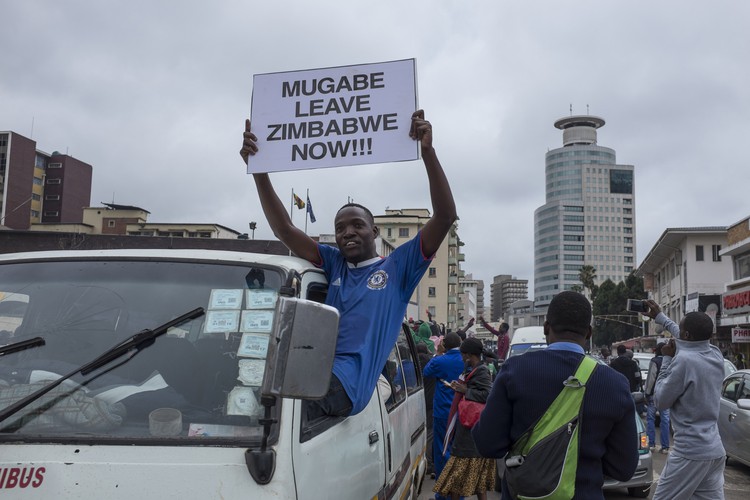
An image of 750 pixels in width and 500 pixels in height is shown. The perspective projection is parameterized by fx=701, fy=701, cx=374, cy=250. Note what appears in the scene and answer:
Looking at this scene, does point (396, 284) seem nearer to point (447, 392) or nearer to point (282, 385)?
point (282, 385)

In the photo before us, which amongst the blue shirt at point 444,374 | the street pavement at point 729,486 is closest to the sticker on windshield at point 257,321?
the blue shirt at point 444,374

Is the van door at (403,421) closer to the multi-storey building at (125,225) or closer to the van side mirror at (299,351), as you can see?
the van side mirror at (299,351)

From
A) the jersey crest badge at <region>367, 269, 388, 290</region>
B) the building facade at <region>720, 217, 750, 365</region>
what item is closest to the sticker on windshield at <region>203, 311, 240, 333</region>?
the jersey crest badge at <region>367, 269, 388, 290</region>

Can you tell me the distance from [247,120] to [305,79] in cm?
40

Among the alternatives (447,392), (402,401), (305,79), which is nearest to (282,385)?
(305,79)

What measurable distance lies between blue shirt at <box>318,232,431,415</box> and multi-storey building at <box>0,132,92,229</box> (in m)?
89.0

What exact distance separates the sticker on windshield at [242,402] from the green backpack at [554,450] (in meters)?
1.20

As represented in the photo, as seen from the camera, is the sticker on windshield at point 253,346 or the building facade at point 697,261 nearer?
the sticker on windshield at point 253,346

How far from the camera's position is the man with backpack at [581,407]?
2.96 meters

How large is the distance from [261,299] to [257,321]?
0.12 metres

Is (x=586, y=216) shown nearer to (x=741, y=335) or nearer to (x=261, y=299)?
(x=741, y=335)

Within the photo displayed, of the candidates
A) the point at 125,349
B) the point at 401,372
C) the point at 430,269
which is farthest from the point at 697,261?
the point at 125,349

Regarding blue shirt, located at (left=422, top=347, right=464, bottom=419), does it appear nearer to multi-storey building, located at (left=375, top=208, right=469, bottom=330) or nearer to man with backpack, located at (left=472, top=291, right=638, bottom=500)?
man with backpack, located at (left=472, top=291, right=638, bottom=500)

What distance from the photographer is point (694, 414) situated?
4875 mm
